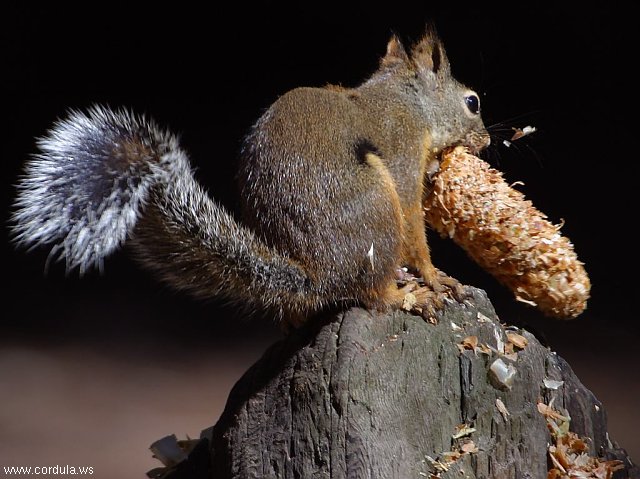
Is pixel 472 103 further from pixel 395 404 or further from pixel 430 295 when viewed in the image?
pixel 395 404

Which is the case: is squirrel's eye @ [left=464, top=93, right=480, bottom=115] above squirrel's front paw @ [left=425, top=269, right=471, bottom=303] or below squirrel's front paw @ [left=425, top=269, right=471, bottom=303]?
above

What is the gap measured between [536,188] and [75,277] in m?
1.74

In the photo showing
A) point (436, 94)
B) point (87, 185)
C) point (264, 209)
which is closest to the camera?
point (87, 185)

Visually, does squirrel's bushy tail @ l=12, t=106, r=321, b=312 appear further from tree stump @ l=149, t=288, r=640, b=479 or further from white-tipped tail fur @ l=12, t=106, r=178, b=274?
tree stump @ l=149, t=288, r=640, b=479

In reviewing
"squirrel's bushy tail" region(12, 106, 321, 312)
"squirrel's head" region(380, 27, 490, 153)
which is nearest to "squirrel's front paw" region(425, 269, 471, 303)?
"squirrel's bushy tail" region(12, 106, 321, 312)

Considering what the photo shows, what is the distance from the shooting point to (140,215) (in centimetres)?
161

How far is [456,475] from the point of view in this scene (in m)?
1.57

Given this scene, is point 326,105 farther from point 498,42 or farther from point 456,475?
point 498,42

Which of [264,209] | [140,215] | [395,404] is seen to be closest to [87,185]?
[140,215]

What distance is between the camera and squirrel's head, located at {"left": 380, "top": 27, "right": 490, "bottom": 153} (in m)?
1.99

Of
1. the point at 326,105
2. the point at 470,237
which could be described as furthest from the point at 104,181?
the point at 470,237

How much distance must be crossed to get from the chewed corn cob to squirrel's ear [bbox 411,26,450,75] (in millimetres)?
318

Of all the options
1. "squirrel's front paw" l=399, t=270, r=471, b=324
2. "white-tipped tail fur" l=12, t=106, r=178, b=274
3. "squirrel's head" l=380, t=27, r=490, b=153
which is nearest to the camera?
"white-tipped tail fur" l=12, t=106, r=178, b=274

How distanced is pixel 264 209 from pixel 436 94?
1.79 feet
